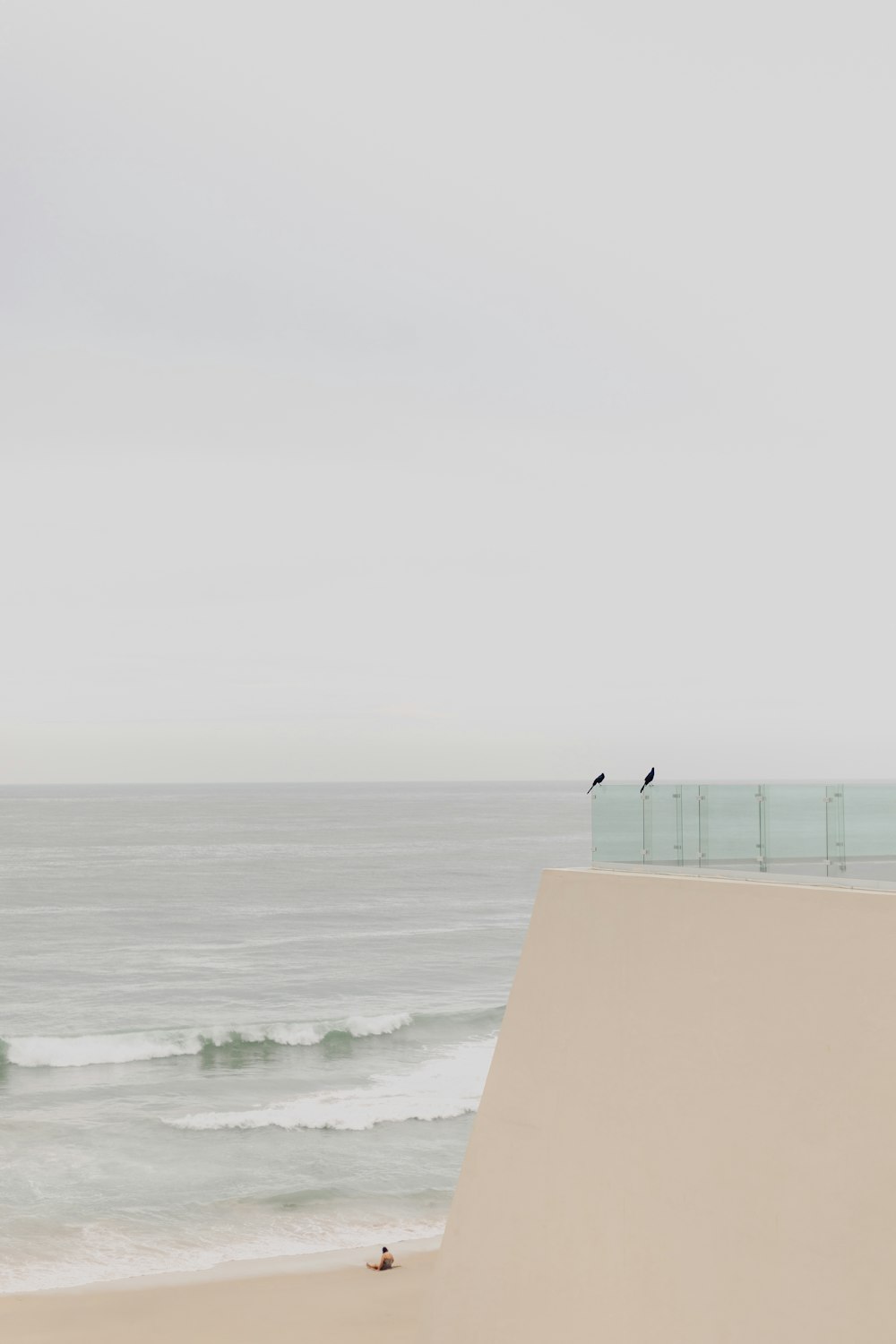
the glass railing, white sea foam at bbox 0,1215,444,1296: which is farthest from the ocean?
the glass railing

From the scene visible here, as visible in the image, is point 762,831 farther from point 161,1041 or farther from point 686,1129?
point 161,1041

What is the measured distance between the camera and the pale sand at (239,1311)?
12.7 metres

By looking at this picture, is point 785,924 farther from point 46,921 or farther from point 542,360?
point 46,921

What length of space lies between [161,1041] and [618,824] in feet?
78.3

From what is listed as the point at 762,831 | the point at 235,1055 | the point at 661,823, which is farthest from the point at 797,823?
the point at 235,1055

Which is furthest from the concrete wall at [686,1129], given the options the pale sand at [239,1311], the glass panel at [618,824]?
the pale sand at [239,1311]

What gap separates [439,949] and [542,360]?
21468 millimetres

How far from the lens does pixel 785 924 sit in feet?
20.3

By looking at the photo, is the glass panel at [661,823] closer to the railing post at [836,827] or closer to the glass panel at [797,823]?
the glass panel at [797,823]

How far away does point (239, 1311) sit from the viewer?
1344 cm

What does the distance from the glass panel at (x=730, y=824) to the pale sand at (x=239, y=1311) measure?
7.92m

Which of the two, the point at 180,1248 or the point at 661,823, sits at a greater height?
the point at 661,823

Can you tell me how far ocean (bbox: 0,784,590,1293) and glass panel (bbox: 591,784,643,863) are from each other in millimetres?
10797

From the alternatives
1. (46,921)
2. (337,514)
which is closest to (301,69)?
(46,921)
